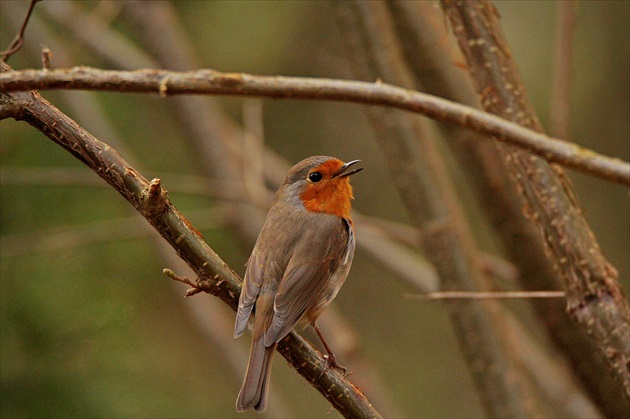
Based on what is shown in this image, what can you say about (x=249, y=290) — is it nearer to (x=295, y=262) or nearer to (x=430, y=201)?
(x=295, y=262)

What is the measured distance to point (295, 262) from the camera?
3.50 metres

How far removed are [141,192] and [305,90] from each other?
31.2 inches

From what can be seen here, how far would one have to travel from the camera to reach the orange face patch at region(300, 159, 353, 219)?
3871 millimetres

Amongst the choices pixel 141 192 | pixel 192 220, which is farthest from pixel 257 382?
pixel 192 220

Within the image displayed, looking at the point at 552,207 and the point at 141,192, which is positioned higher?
the point at 552,207

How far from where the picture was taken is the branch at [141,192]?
2379mm

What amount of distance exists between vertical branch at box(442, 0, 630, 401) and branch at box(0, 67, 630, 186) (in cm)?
143

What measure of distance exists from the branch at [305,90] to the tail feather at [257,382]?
4.64 ft

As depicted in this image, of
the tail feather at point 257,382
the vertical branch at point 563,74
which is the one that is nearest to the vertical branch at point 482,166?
the vertical branch at point 563,74

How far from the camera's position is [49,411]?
3.93 m

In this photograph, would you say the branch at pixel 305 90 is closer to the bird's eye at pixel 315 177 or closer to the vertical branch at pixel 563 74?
the bird's eye at pixel 315 177

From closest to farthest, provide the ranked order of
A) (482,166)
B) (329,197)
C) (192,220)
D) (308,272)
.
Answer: (308,272)
(329,197)
(482,166)
(192,220)

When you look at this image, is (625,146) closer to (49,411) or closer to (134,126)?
(134,126)

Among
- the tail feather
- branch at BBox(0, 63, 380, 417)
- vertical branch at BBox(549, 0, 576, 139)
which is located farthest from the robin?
vertical branch at BBox(549, 0, 576, 139)
